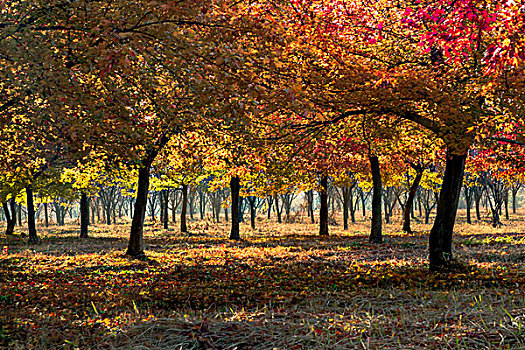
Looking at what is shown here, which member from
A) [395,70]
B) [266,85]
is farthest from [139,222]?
[395,70]

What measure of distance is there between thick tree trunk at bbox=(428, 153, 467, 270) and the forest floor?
0.56 meters

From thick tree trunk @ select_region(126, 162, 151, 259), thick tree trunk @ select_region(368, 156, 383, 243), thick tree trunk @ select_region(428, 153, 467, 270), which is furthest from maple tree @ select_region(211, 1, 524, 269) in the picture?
thick tree trunk @ select_region(368, 156, 383, 243)

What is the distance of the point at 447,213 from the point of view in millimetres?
9375

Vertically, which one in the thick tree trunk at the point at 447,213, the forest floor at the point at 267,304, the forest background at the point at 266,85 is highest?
the forest background at the point at 266,85

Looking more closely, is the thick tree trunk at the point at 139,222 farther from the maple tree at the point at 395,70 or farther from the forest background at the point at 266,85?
the maple tree at the point at 395,70

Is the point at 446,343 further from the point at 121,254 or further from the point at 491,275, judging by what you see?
the point at 121,254

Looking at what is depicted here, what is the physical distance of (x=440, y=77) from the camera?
7906 mm

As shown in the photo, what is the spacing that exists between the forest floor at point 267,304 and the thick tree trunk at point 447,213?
564 mm

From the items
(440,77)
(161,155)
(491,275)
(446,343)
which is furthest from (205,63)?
(161,155)

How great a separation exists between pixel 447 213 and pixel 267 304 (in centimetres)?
567

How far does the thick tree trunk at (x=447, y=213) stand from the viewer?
30.4 feet

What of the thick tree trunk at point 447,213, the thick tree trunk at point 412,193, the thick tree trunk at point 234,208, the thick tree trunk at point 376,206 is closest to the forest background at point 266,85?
the thick tree trunk at point 447,213

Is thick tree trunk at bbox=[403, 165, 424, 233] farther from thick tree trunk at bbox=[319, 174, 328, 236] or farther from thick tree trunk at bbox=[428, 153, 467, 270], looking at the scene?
thick tree trunk at bbox=[428, 153, 467, 270]

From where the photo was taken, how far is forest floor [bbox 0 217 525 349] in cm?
400
